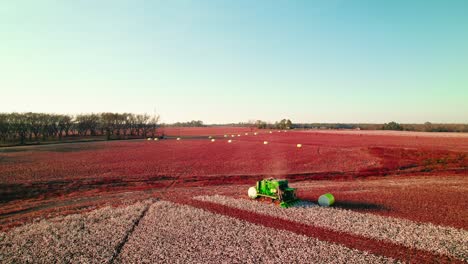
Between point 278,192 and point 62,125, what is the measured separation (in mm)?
81634

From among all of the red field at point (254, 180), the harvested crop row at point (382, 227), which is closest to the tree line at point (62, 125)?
the red field at point (254, 180)

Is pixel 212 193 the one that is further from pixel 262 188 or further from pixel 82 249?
pixel 82 249

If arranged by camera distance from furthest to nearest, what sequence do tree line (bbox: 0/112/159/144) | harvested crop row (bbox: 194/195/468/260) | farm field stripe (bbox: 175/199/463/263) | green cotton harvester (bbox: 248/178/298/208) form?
tree line (bbox: 0/112/159/144)
green cotton harvester (bbox: 248/178/298/208)
harvested crop row (bbox: 194/195/468/260)
farm field stripe (bbox: 175/199/463/263)

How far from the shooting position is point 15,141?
65.0 m

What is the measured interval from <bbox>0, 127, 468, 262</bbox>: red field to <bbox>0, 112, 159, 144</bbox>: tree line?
33174 millimetres

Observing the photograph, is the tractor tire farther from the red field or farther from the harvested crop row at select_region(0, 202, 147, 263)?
the harvested crop row at select_region(0, 202, 147, 263)

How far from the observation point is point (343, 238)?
1319 cm

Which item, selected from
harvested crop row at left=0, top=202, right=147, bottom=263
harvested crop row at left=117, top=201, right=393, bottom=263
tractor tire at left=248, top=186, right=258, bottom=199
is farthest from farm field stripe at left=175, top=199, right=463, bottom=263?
harvested crop row at left=0, top=202, right=147, bottom=263

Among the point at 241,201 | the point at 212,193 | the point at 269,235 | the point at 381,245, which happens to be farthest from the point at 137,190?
the point at 381,245

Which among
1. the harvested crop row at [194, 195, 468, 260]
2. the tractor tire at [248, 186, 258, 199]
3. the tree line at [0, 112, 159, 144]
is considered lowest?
the harvested crop row at [194, 195, 468, 260]

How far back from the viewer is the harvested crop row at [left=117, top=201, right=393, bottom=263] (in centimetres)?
Result: 1130

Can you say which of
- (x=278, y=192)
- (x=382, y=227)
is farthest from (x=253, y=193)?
(x=382, y=227)

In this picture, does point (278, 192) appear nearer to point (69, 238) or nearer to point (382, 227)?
point (382, 227)

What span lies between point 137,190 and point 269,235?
15218 mm
